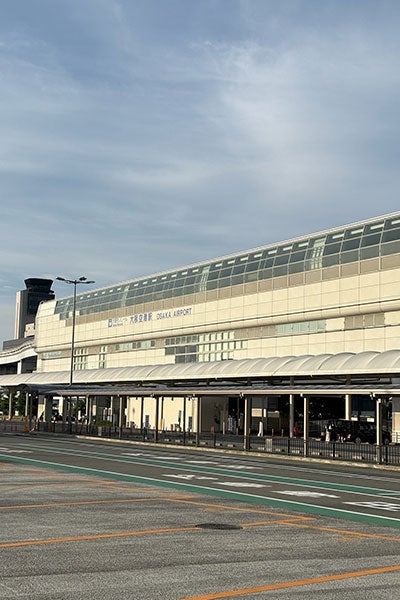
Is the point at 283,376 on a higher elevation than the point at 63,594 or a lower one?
higher

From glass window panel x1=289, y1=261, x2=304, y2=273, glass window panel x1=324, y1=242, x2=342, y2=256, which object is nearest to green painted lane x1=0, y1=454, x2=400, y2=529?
glass window panel x1=324, y1=242, x2=342, y2=256

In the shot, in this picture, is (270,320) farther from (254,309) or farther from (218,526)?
(218,526)

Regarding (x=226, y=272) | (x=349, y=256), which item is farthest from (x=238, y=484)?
(x=226, y=272)

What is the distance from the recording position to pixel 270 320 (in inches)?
3632

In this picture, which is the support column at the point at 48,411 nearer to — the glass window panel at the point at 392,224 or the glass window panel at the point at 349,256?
the glass window panel at the point at 349,256

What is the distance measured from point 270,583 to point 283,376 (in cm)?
5533

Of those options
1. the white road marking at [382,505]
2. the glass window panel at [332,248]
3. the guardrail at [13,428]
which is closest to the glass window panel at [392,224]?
the glass window panel at [332,248]

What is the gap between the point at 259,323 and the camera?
9394cm

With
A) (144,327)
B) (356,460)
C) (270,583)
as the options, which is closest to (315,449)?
(356,460)

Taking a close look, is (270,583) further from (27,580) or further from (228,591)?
(27,580)

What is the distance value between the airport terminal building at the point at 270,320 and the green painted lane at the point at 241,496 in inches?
710

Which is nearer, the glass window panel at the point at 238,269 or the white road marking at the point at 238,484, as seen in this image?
the white road marking at the point at 238,484

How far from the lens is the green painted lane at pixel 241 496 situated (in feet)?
64.8

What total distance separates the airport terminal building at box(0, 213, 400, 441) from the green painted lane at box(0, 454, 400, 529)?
1802 centimetres
